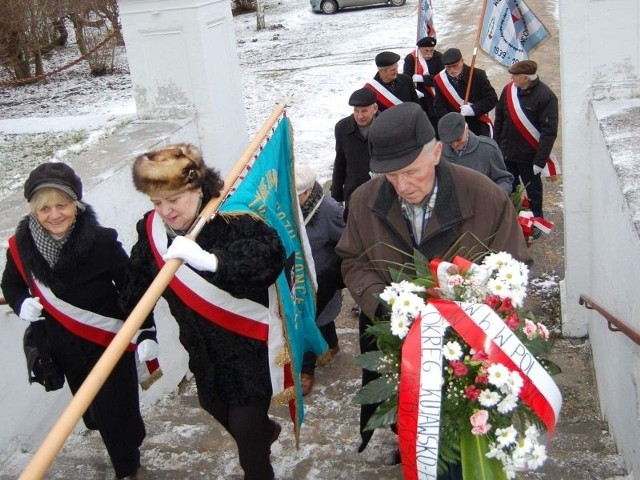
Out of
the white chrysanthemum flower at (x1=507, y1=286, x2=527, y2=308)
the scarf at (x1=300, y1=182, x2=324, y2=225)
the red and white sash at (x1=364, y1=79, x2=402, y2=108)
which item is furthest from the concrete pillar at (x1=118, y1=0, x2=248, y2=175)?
the white chrysanthemum flower at (x1=507, y1=286, x2=527, y2=308)

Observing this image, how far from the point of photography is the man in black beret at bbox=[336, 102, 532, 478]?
3.01 metres

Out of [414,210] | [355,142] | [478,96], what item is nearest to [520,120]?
[478,96]

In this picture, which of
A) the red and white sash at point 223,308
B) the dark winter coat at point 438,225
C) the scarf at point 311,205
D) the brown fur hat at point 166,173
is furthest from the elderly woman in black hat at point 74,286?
the scarf at point 311,205

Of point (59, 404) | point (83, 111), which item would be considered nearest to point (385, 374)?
point (59, 404)

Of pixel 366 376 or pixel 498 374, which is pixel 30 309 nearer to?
pixel 366 376

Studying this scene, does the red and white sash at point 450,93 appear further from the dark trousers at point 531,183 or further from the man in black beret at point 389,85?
the dark trousers at point 531,183

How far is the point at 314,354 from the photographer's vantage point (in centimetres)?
522

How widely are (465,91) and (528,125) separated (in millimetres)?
1137

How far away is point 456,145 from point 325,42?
15911 mm

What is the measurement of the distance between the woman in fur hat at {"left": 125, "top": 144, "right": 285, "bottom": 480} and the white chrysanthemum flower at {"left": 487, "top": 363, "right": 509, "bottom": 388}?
1.08 metres

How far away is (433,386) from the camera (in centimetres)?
263

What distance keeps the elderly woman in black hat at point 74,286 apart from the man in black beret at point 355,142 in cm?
269

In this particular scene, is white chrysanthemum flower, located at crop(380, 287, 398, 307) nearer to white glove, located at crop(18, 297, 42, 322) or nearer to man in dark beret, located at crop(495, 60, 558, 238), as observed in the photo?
white glove, located at crop(18, 297, 42, 322)

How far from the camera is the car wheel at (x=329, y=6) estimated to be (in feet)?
82.8
